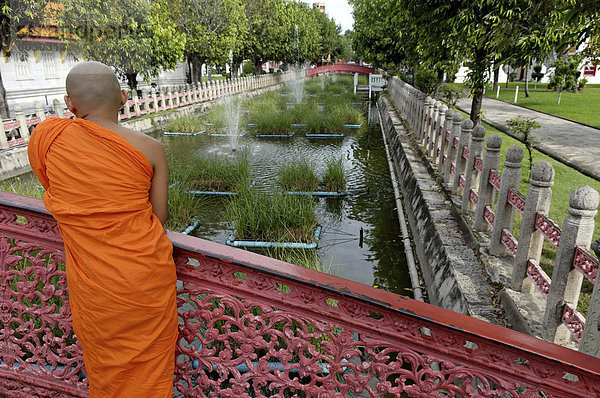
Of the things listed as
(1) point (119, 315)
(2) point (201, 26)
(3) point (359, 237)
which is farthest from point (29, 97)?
(1) point (119, 315)

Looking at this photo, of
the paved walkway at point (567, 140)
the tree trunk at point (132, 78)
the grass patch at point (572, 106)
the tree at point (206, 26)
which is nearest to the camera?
the paved walkway at point (567, 140)

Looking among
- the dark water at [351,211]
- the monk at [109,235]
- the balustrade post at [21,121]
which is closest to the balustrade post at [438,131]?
the dark water at [351,211]

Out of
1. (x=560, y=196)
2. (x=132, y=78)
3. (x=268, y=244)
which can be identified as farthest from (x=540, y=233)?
(x=132, y=78)

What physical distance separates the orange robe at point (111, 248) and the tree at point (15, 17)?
1079cm

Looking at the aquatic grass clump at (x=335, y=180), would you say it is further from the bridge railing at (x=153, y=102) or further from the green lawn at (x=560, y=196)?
the bridge railing at (x=153, y=102)

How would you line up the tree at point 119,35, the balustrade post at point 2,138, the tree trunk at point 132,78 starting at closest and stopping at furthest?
the balustrade post at point 2,138
the tree at point 119,35
the tree trunk at point 132,78

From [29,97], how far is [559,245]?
21.9m

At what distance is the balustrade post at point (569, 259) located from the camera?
2455mm

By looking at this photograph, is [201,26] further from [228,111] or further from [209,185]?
[209,185]

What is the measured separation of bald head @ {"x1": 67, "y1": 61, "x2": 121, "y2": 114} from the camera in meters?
1.67

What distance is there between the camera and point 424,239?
5102 mm

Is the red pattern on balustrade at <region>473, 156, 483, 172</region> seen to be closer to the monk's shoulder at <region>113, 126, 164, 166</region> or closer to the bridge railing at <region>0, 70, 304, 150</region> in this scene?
the monk's shoulder at <region>113, 126, 164, 166</region>

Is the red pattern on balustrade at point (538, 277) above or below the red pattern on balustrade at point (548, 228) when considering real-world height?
below

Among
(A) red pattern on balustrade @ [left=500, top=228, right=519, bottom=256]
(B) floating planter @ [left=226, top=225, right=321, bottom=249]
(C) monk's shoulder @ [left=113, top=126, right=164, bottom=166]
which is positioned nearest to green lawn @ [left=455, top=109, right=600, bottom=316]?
(A) red pattern on balustrade @ [left=500, top=228, right=519, bottom=256]
